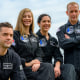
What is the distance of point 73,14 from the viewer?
497 centimetres

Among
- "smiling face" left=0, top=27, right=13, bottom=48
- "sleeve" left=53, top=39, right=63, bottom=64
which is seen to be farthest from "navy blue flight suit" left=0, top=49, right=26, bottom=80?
"sleeve" left=53, top=39, right=63, bottom=64

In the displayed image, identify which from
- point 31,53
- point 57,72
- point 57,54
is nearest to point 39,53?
point 31,53

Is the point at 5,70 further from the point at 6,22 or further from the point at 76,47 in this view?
the point at 76,47

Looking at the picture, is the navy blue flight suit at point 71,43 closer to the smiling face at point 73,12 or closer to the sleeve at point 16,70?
the smiling face at point 73,12

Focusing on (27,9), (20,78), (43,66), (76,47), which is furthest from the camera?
(76,47)

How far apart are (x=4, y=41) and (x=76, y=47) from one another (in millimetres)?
2175

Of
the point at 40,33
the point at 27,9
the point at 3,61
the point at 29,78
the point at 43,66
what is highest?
the point at 27,9

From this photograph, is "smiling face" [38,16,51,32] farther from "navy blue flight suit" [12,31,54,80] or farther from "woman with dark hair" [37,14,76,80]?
"navy blue flight suit" [12,31,54,80]

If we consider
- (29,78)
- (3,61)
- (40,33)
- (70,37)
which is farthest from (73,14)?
(3,61)

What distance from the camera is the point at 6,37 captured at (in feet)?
11.5

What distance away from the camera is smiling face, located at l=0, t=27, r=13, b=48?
138 inches

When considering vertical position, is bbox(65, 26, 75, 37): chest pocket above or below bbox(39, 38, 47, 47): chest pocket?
above

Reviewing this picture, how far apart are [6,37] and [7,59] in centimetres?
45

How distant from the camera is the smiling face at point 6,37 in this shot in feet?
11.5
